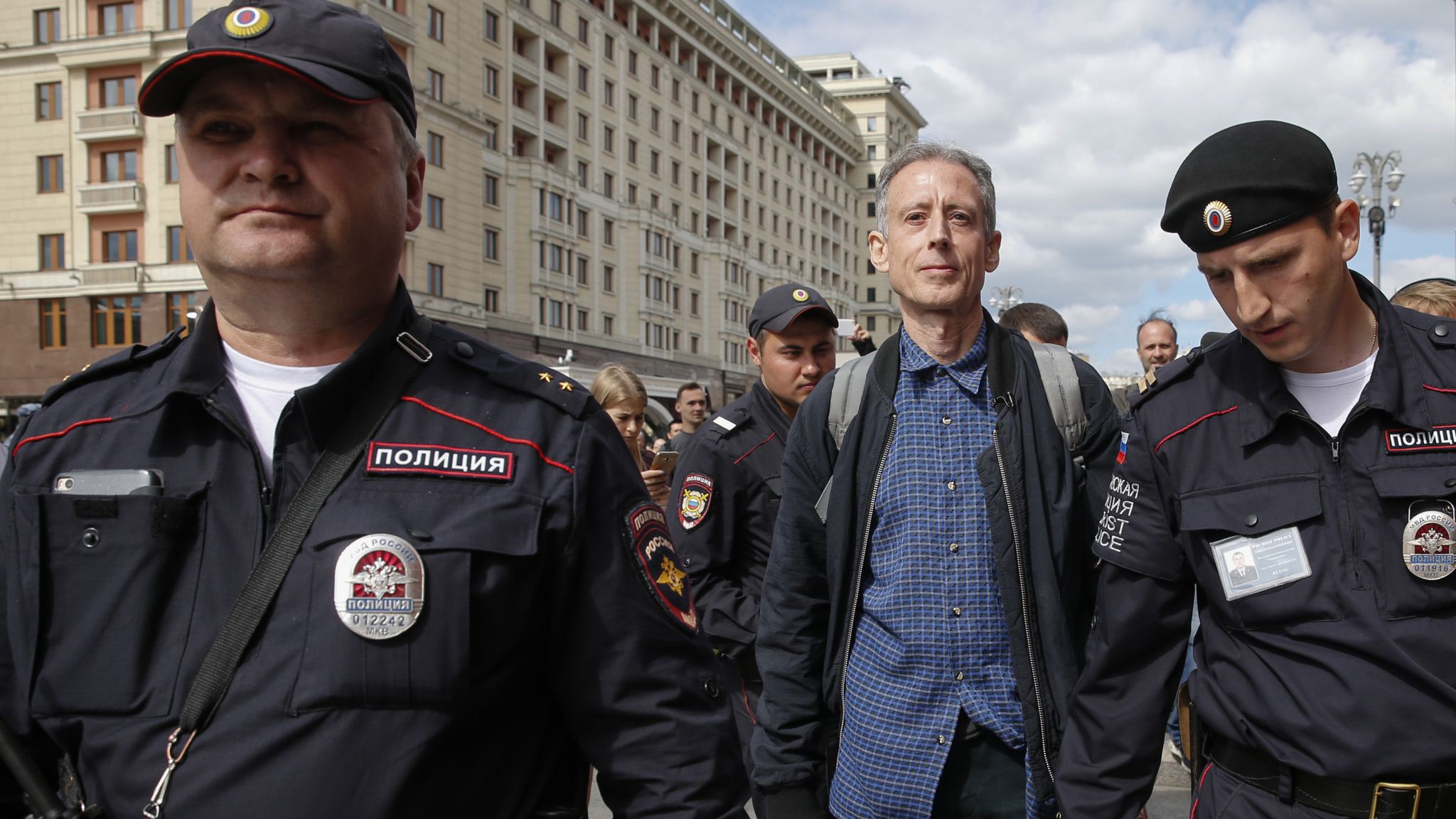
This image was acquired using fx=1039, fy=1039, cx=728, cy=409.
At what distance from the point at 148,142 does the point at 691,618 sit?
126 feet

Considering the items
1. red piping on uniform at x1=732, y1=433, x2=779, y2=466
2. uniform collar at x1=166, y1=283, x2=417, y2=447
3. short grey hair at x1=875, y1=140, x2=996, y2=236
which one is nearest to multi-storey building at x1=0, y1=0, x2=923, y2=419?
red piping on uniform at x1=732, y1=433, x2=779, y2=466

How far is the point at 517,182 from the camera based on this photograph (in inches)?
1700

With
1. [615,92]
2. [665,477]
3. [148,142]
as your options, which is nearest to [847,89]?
[615,92]

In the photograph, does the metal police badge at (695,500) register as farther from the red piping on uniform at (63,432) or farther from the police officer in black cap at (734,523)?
the red piping on uniform at (63,432)

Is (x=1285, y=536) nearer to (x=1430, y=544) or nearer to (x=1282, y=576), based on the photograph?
(x=1282, y=576)

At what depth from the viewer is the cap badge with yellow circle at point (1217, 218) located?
218cm

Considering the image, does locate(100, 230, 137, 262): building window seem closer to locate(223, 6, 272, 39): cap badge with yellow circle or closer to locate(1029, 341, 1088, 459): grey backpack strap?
locate(1029, 341, 1088, 459): grey backpack strap

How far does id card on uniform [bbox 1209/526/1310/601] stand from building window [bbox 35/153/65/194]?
41081 mm

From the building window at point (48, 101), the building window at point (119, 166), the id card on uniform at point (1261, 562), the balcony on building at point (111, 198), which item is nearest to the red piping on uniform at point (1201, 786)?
the id card on uniform at point (1261, 562)

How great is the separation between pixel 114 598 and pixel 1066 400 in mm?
2216

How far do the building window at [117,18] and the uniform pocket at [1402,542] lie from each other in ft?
132

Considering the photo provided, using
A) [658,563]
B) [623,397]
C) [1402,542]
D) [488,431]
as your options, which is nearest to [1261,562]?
[1402,542]

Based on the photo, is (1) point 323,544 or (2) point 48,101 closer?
(1) point 323,544

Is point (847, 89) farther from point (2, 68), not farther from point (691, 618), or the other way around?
point (691, 618)
